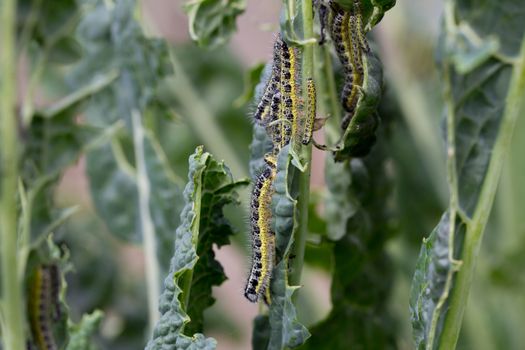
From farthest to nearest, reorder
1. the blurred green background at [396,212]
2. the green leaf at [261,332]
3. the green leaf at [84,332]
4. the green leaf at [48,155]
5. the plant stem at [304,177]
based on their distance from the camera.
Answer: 1. the blurred green background at [396,212]
2. the green leaf at [48,155]
3. the green leaf at [84,332]
4. the green leaf at [261,332]
5. the plant stem at [304,177]

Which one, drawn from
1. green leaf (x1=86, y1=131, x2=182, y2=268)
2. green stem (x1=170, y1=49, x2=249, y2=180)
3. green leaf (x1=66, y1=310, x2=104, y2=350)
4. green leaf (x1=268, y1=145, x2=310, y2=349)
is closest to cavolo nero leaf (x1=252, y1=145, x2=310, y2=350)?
green leaf (x1=268, y1=145, x2=310, y2=349)

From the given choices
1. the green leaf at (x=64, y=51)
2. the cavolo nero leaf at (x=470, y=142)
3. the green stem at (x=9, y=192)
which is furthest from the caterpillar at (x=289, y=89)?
the green leaf at (x=64, y=51)

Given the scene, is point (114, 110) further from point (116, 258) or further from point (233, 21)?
point (116, 258)

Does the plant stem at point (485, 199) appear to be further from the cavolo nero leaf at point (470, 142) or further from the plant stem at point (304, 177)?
the plant stem at point (304, 177)

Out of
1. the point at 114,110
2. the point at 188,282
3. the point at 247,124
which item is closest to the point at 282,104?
the point at 188,282

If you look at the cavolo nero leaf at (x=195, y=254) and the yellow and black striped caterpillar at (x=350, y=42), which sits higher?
the yellow and black striped caterpillar at (x=350, y=42)

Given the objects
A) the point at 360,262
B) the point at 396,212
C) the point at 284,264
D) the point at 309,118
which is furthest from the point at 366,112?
the point at 396,212

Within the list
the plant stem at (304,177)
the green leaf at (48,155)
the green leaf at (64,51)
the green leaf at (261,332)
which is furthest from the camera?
the green leaf at (64,51)

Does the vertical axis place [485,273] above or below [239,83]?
below
